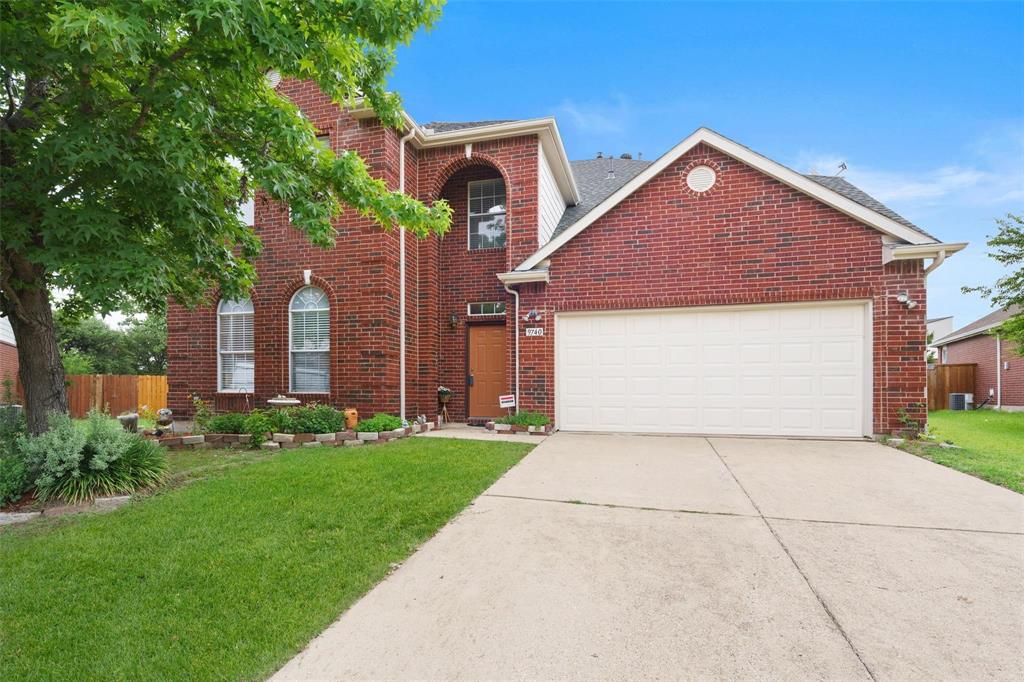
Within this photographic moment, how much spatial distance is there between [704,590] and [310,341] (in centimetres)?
856

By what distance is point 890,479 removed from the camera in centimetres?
Result: 516

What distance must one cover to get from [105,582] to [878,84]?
45.1 feet

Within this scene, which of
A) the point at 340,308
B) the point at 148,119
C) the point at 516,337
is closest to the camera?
the point at 148,119

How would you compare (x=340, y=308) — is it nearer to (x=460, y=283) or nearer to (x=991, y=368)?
(x=460, y=283)

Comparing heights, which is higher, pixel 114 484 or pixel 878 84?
pixel 878 84

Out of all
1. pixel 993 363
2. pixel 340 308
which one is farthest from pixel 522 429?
pixel 993 363

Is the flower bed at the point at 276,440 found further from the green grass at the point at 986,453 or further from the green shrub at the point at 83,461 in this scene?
the green grass at the point at 986,453

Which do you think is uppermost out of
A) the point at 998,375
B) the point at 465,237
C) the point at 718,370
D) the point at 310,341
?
the point at 465,237

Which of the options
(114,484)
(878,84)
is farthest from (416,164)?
(878,84)

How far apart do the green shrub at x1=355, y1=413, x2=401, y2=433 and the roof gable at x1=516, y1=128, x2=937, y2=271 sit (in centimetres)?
387

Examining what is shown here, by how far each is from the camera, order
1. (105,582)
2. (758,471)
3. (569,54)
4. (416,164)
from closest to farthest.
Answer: (105,582)
(758,471)
(416,164)
(569,54)

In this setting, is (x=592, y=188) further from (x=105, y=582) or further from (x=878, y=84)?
(x=105, y=582)

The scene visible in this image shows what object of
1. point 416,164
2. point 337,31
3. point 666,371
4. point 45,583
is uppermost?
point 416,164

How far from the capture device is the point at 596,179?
14.4 metres
